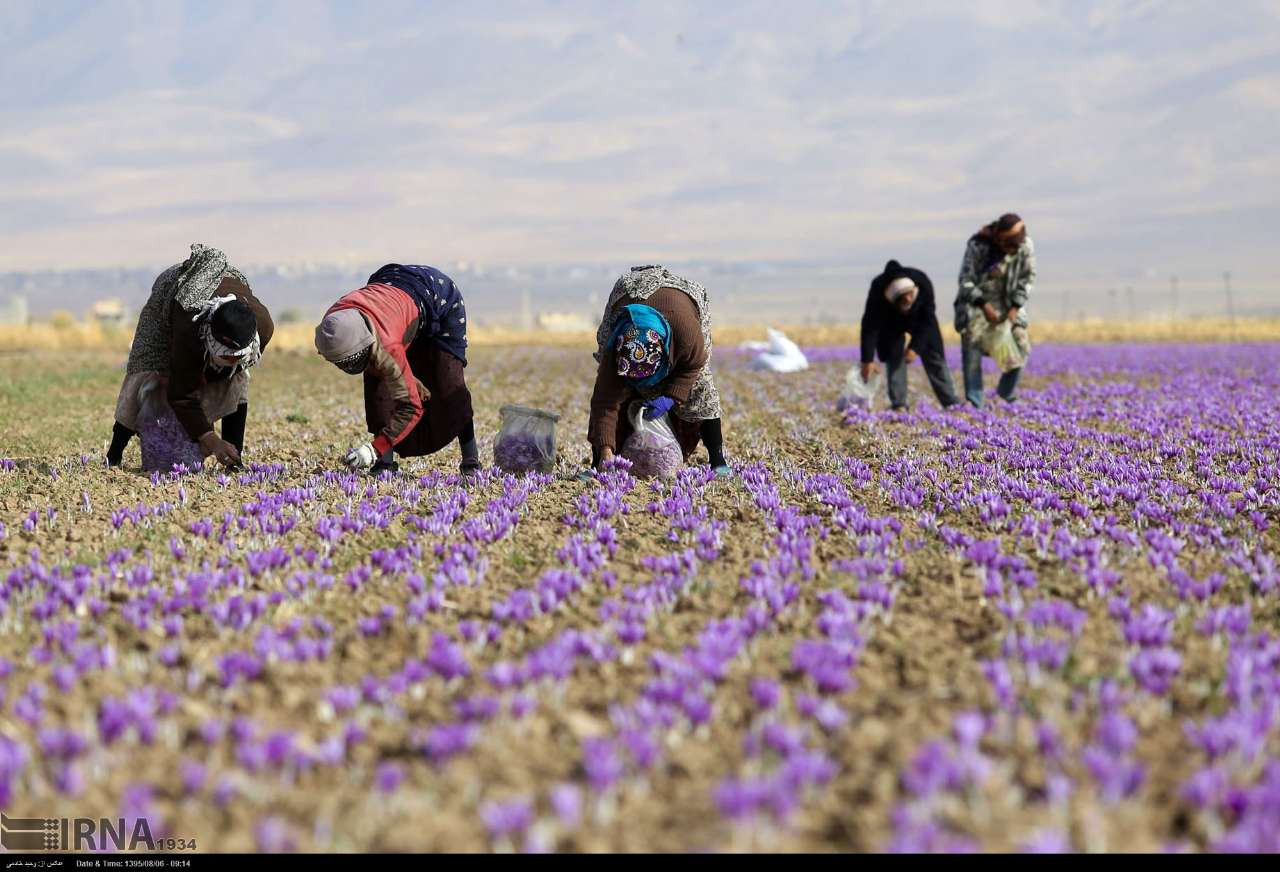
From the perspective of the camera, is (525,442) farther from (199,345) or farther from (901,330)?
(901,330)

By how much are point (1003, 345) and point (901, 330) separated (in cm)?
161

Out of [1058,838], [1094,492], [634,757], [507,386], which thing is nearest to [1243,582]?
[1094,492]

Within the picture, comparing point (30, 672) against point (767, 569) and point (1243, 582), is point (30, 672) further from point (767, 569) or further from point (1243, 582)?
point (1243, 582)

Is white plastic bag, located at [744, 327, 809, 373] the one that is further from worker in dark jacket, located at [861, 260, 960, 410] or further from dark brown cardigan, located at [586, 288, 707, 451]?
dark brown cardigan, located at [586, 288, 707, 451]

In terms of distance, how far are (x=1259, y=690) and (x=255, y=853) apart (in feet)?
10.1

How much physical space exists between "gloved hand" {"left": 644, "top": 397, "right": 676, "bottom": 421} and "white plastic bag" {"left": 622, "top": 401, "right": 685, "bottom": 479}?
0.18 ft

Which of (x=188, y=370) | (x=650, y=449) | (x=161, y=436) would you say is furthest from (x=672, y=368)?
(x=161, y=436)

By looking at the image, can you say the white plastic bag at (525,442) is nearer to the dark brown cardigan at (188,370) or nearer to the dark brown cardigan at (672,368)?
the dark brown cardigan at (672,368)

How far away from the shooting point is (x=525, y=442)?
25.1 feet

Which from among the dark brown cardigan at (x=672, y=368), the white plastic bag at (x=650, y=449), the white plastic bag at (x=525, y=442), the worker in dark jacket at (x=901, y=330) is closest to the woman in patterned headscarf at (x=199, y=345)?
the white plastic bag at (x=525, y=442)

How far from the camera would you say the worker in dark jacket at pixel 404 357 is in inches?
253

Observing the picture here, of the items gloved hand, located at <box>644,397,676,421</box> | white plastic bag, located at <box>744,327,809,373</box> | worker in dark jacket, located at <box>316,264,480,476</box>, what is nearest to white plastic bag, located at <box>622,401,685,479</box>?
gloved hand, located at <box>644,397,676,421</box>

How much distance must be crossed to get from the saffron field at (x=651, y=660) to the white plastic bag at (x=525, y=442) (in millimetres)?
535

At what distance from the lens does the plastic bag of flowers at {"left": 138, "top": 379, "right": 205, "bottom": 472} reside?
747cm
